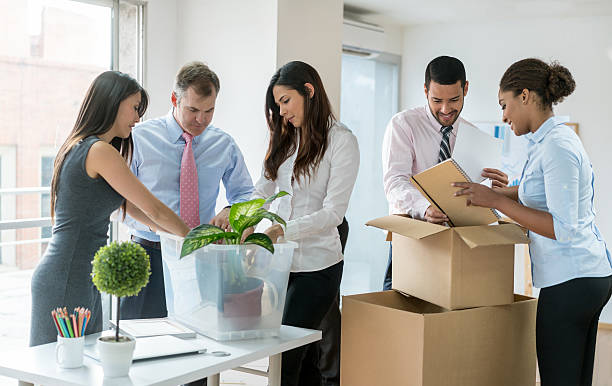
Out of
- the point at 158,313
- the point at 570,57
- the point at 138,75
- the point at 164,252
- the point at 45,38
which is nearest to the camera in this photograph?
the point at 164,252

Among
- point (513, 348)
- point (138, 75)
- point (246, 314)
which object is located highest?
point (138, 75)

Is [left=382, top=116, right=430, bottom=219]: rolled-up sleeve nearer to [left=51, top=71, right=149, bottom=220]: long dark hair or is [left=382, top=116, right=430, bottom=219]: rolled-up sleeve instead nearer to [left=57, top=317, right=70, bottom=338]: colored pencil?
[left=51, top=71, right=149, bottom=220]: long dark hair

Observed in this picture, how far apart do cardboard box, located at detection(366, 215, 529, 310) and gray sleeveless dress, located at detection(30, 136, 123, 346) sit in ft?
2.82

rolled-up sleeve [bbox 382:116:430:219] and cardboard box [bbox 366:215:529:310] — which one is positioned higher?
rolled-up sleeve [bbox 382:116:430:219]

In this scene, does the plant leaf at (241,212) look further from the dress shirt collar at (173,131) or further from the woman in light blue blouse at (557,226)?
the dress shirt collar at (173,131)

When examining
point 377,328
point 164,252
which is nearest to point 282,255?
point 164,252

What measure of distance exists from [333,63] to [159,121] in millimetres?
1479

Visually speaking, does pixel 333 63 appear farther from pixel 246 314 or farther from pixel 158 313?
pixel 246 314

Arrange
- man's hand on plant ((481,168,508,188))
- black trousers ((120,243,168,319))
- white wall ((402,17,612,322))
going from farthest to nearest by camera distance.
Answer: white wall ((402,17,612,322)) < black trousers ((120,243,168,319)) < man's hand on plant ((481,168,508,188))

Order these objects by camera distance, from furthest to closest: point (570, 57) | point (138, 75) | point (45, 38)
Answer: point (570, 57)
point (138, 75)
point (45, 38)

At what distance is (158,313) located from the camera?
2.39 m

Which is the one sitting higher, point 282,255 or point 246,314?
point 282,255

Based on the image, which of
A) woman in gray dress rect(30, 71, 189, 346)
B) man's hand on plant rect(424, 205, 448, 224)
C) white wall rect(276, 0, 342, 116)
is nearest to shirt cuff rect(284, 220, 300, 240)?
woman in gray dress rect(30, 71, 189, 346)

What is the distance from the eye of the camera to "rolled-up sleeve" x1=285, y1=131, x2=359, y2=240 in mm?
2033
